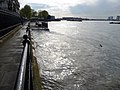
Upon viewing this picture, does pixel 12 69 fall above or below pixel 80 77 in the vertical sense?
above

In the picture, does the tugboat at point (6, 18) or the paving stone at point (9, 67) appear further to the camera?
the tugboat at point (6, 18)

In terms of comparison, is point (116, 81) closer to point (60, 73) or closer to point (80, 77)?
point (80, 77)

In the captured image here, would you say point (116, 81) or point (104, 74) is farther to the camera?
point (104, 74)

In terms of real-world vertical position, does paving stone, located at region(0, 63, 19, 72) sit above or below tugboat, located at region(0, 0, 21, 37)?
below

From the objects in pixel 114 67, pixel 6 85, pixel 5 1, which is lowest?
pixel 114 67

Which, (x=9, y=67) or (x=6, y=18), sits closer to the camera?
(x=9, y=67)

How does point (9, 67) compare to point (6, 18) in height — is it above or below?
below

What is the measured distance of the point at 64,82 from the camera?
11.9 metres

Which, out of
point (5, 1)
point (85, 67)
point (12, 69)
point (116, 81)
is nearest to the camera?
point (12, 69)

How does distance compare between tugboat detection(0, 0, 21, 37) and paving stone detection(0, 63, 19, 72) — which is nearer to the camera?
paving stone detection(0, 63, 19, 72)

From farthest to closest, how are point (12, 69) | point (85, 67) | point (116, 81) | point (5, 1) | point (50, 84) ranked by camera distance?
point (5, 1)
point (85, 67)
point (116, 81)
point (50, 84)
point (12, 69)

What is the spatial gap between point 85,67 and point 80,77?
10.2 ft

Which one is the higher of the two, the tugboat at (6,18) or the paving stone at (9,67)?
the tugboat at (6,18)

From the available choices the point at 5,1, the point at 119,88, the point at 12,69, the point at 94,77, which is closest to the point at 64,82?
the point at 94,77
